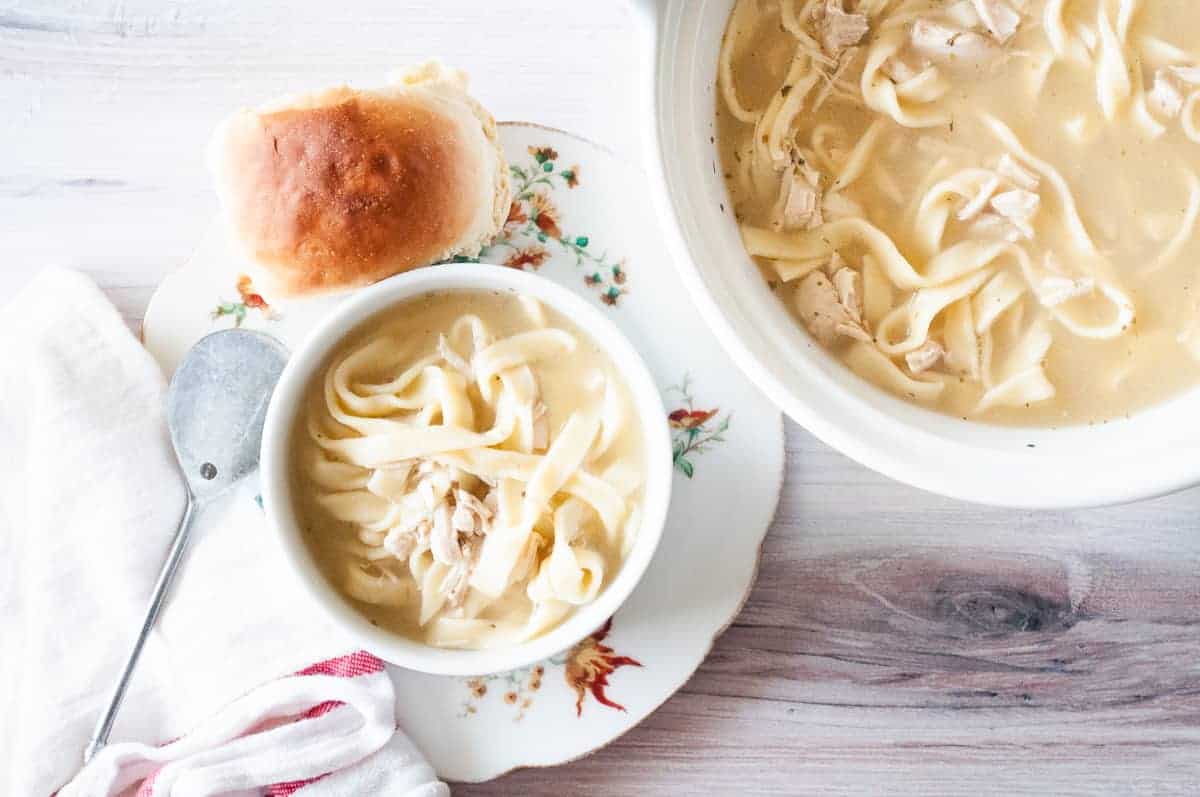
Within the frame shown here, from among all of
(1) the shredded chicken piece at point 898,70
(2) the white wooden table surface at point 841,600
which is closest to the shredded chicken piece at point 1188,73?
(1) the shredded chicken piece at point 898,70

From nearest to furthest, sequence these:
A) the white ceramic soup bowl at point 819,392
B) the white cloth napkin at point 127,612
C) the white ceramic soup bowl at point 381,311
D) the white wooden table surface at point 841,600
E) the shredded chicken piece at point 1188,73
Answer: the white ceramic soup bowl at point 819,392 < the shredded chicken piece at point 1188,73 < the white ceramic soup bowl at point 381,311 < the white cloth napkin at point 127,612 < the white wooden table surface at point 841,600

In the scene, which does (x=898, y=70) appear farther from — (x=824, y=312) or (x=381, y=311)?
(x=381, y=311)

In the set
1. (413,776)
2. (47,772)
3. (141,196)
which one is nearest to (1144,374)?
(413,776)

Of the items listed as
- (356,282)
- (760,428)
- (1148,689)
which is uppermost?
(356,282)

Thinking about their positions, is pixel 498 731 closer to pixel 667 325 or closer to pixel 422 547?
pixel 422 547

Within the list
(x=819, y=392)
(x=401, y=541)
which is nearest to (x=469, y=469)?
(x=401, y=541)

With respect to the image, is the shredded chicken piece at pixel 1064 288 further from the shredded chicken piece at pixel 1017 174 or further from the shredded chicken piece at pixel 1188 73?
the shredded chicken piece at pixel 1188 73
